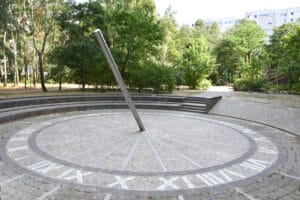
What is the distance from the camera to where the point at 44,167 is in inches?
211

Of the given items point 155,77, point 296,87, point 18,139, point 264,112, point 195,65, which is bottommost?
point 18,139

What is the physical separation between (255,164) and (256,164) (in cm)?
2

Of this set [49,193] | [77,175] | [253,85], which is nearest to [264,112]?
[77,175]

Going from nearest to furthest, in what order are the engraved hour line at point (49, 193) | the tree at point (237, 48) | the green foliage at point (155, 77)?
1. the engraved hour line at point (49, 193)
2. the green foliage at point (155, 77)
3. the tree at point (237, 48)

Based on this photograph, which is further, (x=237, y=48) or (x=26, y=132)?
(x=237, y=48)

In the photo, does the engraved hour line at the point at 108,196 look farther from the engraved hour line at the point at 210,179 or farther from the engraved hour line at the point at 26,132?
the engraved hour line at the point at 26,132

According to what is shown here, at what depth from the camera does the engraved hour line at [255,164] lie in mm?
5562

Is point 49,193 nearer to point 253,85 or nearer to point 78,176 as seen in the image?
point 78,176

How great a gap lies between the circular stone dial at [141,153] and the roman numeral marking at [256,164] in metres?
0.02

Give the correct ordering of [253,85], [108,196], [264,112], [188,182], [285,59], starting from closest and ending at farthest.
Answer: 1. [108,196]
2. [188,182]
3. [264,112]
4. [285,59]
5. [253,85]

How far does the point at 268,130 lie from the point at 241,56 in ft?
79.2

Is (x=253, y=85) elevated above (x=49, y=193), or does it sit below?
above

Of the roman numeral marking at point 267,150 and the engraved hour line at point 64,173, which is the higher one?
the roman numeral marking at point 267,150

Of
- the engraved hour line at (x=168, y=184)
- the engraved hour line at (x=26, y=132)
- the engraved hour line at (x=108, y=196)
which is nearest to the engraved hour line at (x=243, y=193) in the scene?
the engraved hour line at (x=168, y=184)
